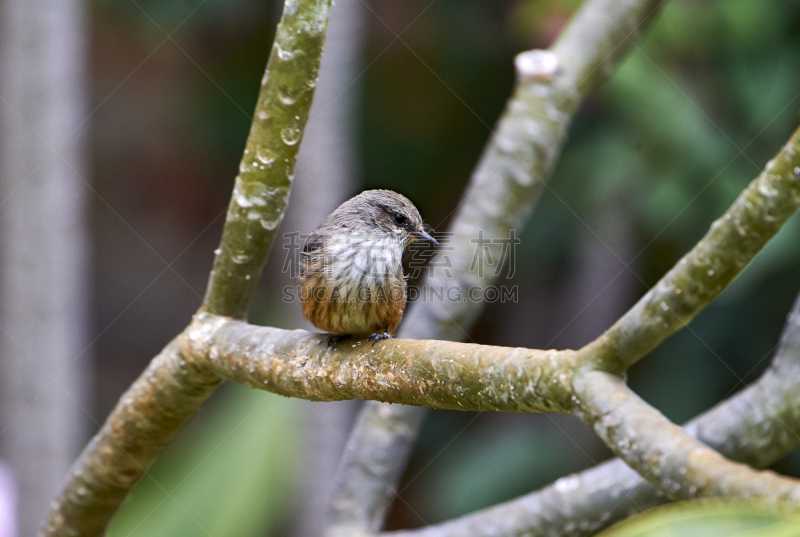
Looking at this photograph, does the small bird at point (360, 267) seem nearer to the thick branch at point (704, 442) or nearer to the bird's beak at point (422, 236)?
the bird's beak at point (422, 236)

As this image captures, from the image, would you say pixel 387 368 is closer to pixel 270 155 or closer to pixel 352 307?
pixel 352 307

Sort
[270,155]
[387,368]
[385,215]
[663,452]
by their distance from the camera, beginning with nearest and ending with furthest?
[663,452] → [387,368] → [270,155] → [385,215]

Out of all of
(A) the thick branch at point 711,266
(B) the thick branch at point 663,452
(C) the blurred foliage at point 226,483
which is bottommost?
(C) the blurred foliage at point 226,483

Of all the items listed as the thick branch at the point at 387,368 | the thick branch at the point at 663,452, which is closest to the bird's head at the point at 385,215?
the thick branch at the point at 387,368

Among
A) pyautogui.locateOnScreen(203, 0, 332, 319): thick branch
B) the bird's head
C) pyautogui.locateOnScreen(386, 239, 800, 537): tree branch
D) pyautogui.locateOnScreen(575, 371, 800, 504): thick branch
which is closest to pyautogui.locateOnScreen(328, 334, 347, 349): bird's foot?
pyautogui.locateOnScreen(203, 0, 332, 319): thick branch

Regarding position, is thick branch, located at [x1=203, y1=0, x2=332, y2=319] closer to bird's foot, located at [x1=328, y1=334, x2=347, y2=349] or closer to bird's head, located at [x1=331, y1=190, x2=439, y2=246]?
bird's foot, located at [x1=328, y1=334, x2=347, y2=349]

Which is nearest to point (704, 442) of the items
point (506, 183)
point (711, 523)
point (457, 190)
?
point (506, 183)
